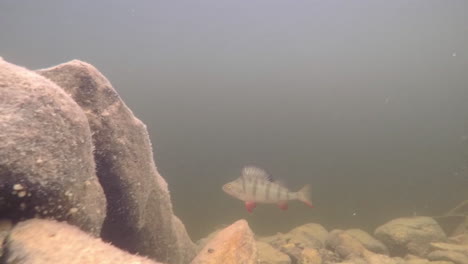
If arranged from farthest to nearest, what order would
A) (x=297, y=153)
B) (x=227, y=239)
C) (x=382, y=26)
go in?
(x=382, y=26), (x=297, y=153), (x=227, y=239)

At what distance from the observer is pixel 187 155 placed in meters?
15.4

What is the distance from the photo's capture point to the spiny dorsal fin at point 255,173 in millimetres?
6980

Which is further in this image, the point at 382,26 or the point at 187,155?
the point at 382,26

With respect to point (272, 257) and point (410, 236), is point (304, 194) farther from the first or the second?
point (410, 236)

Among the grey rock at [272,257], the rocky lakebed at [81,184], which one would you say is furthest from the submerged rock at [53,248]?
the grey rock at [272,257]

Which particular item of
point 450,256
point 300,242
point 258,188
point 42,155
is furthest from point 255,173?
point 42,155

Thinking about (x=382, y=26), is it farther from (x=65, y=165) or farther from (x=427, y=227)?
(x=65, y=165)

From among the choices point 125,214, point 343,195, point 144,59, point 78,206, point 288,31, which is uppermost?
point 288,31

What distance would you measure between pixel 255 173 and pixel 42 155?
5.36 meters

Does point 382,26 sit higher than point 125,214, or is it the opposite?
point 382,26

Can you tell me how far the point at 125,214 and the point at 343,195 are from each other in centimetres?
1333

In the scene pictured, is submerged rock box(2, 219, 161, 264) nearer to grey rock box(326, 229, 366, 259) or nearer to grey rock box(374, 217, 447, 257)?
grey rock box(326, 229, 366, 259)

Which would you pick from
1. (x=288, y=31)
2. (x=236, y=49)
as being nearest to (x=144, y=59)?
(x=236, y=49)

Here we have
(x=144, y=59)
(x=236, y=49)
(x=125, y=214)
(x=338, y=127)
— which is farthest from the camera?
(x=236, y=49)
